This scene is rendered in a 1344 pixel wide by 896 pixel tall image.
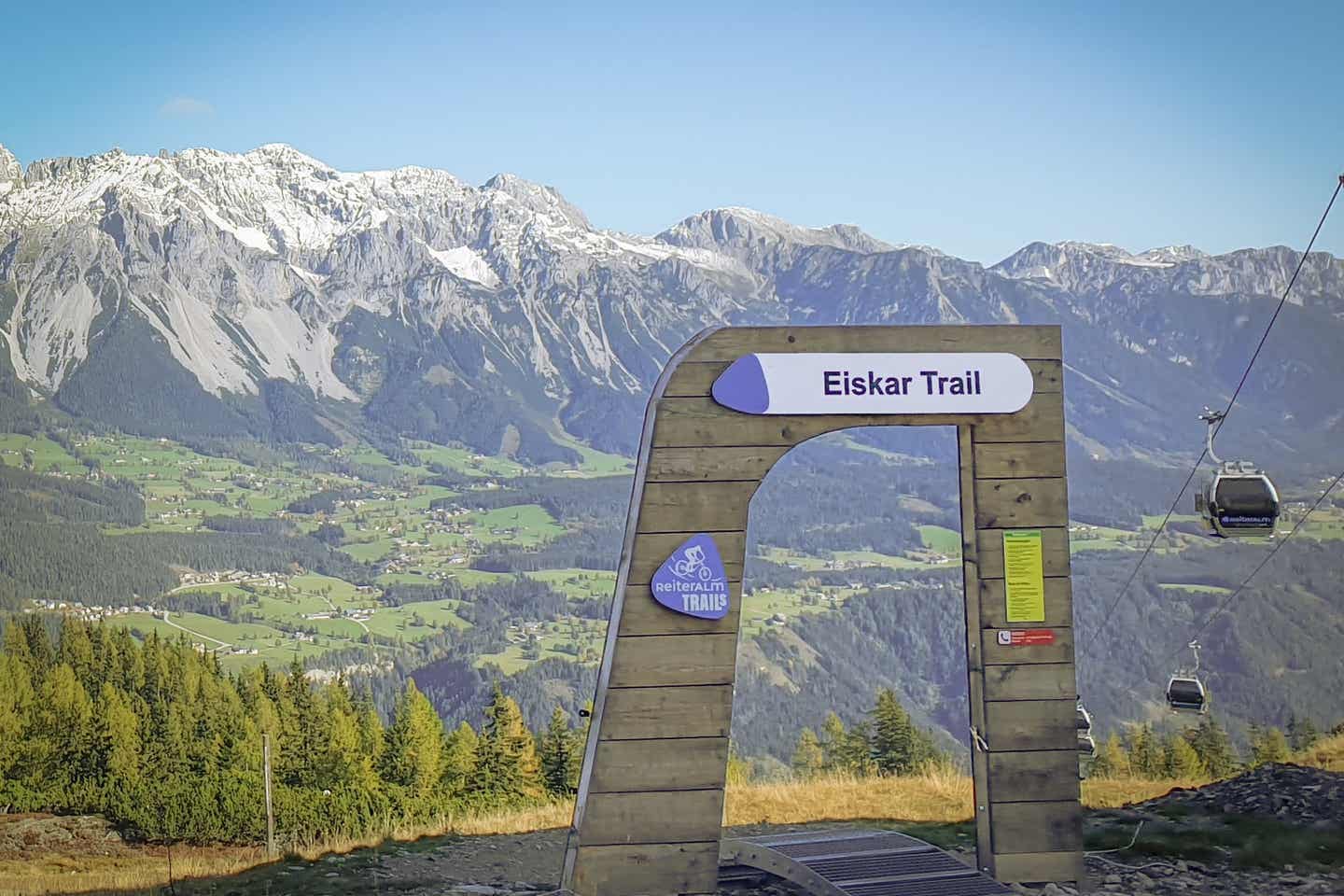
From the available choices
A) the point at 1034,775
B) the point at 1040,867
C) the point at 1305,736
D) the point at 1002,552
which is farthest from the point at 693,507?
the point at 1305,736

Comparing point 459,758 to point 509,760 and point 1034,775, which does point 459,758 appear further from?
point 1034,775

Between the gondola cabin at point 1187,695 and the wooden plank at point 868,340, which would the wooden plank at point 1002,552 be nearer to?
the wooden plank at point 868,340

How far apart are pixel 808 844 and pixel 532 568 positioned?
351ft

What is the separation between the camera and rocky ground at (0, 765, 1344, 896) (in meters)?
9.28

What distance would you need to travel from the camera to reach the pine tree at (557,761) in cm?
2117

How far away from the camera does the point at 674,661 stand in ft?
27.9

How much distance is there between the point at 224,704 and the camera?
32781mm

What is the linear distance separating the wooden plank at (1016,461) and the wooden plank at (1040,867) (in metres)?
2.41

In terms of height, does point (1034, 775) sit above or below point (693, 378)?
below

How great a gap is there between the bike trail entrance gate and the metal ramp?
38cm

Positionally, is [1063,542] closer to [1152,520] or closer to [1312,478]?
[1152,520]

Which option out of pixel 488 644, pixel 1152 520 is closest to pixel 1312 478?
pixel 1152 520

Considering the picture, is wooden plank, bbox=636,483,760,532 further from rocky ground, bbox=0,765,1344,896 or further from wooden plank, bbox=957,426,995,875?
rocky ground, bbox=0,765,1344,896

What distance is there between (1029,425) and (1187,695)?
11.0ft
